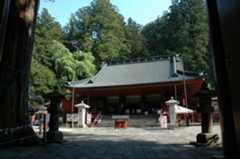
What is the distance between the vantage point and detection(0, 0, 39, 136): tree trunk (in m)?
4.50

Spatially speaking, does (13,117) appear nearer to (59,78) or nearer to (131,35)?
(59,78)

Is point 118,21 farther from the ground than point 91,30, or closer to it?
farther from the ground

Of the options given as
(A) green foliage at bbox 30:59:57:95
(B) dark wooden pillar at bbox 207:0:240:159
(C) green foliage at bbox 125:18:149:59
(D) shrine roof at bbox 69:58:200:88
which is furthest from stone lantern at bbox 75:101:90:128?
(C) green foliage at bbox 125:18:149:59

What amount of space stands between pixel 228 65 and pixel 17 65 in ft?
15.4

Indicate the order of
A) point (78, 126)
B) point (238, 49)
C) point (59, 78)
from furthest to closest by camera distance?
point (59, 78), point (78, 126), point (238, 49)

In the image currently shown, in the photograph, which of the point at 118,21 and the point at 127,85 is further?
the point at 118,21

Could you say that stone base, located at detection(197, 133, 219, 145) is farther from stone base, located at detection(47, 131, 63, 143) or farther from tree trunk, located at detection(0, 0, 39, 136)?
tree trunk, located at detection(0, 0, 39, 136)

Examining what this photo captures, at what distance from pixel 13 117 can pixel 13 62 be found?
3.60 feet

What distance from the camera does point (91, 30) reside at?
30.1 metres

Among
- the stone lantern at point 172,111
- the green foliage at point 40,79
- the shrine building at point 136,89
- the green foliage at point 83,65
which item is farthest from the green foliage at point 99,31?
the stone lantern at point 172,111

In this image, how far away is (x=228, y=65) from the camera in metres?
1.08

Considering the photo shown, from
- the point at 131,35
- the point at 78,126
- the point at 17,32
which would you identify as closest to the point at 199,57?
the point at 131,35

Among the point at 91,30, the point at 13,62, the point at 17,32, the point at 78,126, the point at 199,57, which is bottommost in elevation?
the point at 78,126

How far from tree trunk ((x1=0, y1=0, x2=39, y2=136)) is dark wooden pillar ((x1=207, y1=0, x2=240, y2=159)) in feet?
12.4
